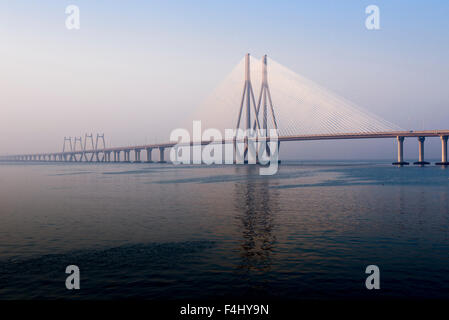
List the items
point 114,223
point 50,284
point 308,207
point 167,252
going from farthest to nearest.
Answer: point 308,207
point 114,223
point 167,252
point 50,284

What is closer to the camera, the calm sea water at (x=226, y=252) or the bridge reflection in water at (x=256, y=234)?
the calm sea water at (x=226, y=252)

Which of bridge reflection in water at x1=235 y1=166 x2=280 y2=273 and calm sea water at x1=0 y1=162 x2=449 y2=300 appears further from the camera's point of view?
bridge reflection in water at x1=235 y1=166 x2=280 y2=273

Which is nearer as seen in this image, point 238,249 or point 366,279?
point 366,279

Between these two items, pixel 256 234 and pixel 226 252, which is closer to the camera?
pixel 226 252

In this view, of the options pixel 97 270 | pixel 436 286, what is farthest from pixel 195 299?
pixel 436 286

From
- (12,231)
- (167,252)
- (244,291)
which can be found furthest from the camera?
(12,231)

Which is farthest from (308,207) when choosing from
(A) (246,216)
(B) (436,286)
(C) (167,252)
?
(B) (436,286)
